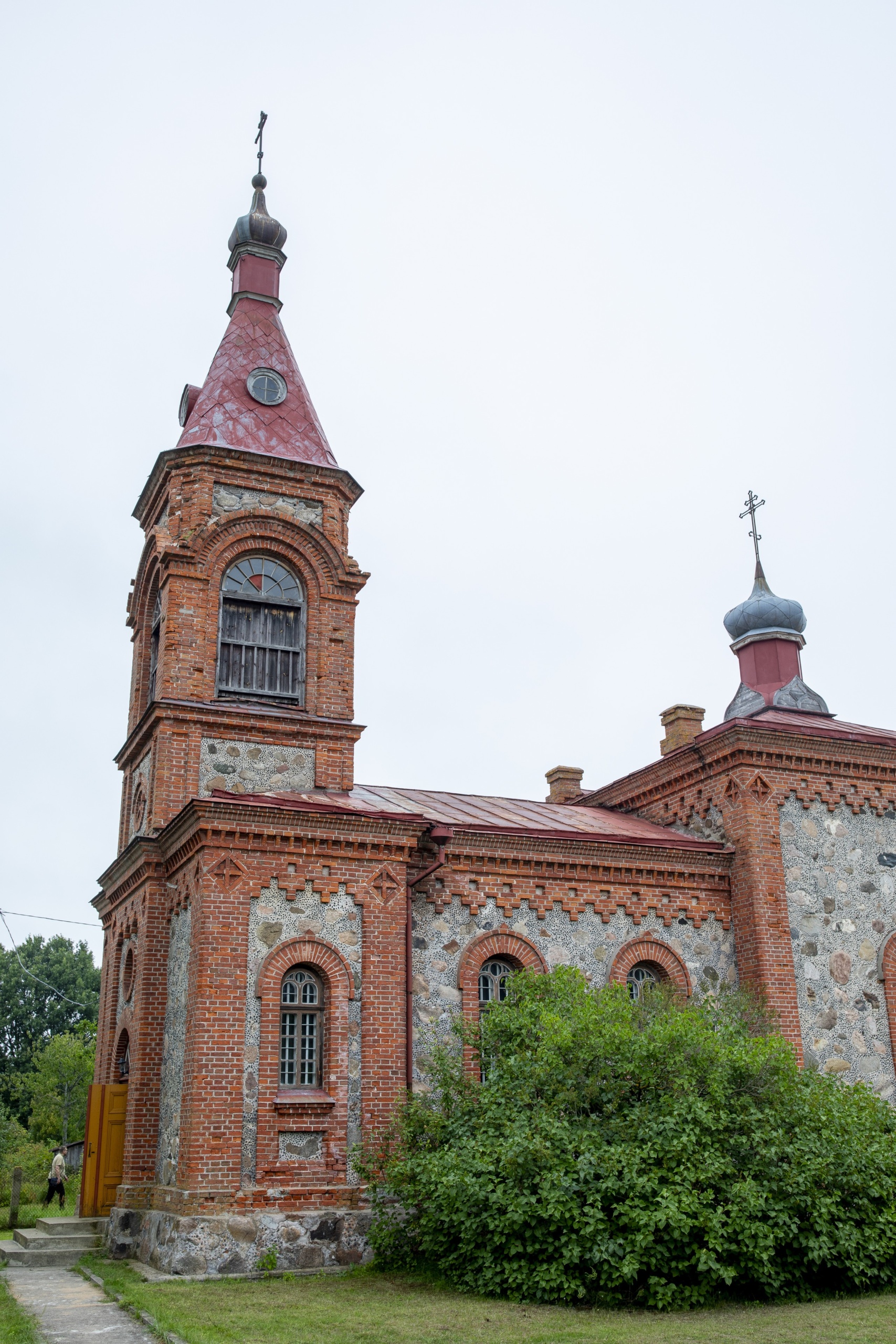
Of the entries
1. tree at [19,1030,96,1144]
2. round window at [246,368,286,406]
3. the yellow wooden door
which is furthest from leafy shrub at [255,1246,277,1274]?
tree at [19,1030,96,1144]

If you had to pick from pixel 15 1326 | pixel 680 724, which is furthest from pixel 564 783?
pixel 15 1326

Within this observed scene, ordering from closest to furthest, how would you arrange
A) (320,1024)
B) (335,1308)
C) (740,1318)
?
(740,1318)
(335,1308)
(320,1024)

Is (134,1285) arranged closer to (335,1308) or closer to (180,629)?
(335,1308)

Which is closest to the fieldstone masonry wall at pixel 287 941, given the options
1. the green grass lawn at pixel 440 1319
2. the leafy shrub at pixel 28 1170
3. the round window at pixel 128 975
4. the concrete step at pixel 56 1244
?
the green grass lawn at pixel 440 1319

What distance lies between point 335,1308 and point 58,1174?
1326 centimetres

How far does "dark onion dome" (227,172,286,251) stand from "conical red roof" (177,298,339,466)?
4.00ft

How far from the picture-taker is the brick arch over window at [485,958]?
15.1 metres

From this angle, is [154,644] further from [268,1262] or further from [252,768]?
[268,1262]

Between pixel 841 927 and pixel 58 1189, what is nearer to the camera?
pixel 841 927

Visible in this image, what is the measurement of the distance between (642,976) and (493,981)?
2384 mm

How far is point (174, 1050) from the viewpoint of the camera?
14273 mm

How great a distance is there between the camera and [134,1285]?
11.9 m

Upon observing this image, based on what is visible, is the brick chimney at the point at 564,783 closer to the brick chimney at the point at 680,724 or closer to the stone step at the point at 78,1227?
the brick chimney at the point at 680,724

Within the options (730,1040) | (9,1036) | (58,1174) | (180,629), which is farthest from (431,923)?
(9,1036)
